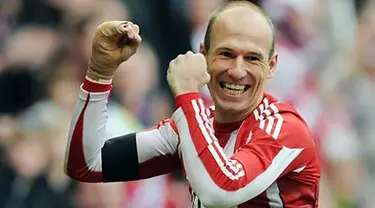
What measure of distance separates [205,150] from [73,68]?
3.65 meters

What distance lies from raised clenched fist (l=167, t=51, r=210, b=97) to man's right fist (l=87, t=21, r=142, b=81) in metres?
0.21

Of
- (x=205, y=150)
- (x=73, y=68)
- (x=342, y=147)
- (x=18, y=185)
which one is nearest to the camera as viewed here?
(x=205, y=150)

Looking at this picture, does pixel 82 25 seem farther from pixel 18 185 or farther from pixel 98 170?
pixel 98 170

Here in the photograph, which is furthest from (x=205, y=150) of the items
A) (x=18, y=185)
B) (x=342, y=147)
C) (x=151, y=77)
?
(x=342, y=147)

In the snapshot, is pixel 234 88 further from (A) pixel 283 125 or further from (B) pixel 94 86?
(B) pixel 94 86

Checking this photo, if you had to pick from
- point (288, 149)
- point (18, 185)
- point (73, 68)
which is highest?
point (288, 149)

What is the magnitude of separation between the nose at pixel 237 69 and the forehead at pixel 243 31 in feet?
0.15

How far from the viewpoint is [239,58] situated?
4844 mm

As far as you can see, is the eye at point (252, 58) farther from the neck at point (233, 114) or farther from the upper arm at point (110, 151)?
the upper arm at point (110, 151)

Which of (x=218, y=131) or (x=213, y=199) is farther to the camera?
(x=218, y=131)

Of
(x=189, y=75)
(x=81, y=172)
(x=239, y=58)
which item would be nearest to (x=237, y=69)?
(x=239, y=58)

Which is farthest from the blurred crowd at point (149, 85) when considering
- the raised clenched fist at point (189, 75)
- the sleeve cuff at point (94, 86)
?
the raised clenched fist at point (189, 75)

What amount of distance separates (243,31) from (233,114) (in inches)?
13.0

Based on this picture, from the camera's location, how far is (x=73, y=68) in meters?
8.13
